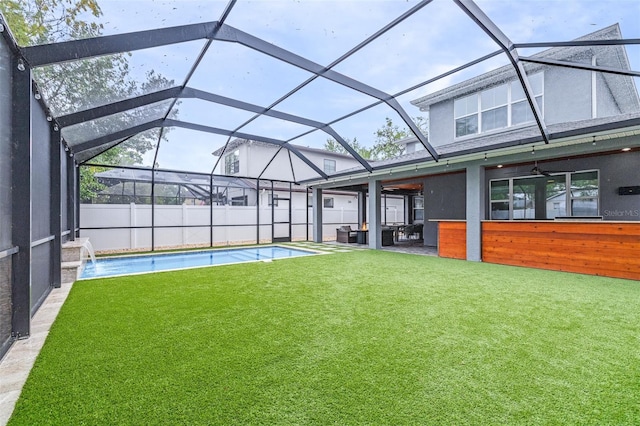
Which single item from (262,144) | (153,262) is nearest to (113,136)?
(153,262)

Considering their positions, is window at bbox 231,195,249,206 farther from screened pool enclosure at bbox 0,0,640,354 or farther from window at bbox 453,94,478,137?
window at bbox 453,94,478,137

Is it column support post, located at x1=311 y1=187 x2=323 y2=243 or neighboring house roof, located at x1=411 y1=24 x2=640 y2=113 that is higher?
neighboring house roof, located at x1=411 y1=24 x2=640 y2=113

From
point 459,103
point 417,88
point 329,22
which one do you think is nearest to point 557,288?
point 417,88

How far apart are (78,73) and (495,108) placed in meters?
10.3

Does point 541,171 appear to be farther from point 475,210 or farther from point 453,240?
point 453,240

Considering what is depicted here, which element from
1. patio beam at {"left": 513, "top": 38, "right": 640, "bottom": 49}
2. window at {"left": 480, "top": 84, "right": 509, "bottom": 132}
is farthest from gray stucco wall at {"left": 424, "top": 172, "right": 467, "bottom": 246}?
patio beam at {"left": 513, "top": 38, "right": 640, "bottom": 49}

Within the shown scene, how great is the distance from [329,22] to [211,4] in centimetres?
166

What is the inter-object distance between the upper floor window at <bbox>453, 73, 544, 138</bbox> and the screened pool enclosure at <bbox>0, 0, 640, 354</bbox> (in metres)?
0.05

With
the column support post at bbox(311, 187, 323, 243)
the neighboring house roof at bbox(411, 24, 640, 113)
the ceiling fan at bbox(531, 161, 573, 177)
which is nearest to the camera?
the neighboring house roof at bbox(411, 24, 640, 113)

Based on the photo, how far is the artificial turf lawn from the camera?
1.80m

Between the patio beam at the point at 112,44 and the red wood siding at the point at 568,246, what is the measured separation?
25.0ft

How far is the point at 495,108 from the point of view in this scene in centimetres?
916

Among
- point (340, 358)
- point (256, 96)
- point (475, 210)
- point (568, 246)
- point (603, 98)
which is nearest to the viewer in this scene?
point (340, 358)

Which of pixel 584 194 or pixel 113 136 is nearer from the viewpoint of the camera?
pixel 113 136
